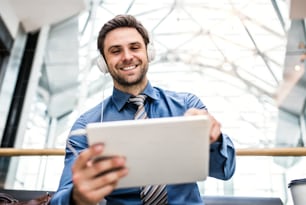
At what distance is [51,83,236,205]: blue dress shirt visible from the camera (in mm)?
1178

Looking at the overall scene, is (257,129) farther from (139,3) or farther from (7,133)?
(7,133)

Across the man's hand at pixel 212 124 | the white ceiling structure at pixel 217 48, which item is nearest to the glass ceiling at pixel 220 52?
the white ceiling structure at pixel 217 48

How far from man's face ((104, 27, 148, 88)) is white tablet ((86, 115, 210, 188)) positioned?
1.89 feet

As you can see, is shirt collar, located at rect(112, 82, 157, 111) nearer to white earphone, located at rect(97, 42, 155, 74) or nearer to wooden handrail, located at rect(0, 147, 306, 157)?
white earphone, located at rect(97, 42, 155, 74)

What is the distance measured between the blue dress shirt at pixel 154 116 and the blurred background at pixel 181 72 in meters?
0.10

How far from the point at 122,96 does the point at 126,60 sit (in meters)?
0.15

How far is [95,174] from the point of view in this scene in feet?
2.72

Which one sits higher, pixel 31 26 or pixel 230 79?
pixel 31 26

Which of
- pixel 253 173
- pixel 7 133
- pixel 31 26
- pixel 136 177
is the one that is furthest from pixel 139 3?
pixel 136 177

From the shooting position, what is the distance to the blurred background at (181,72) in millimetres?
3141

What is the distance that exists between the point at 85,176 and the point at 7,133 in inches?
198

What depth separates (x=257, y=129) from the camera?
12891mm

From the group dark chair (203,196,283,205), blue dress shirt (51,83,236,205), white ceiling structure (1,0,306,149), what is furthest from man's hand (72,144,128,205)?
white ceiling structure (1,0,306,149)

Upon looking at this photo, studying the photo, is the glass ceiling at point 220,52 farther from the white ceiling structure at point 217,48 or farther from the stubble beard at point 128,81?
the stubble beard at point 128,81
